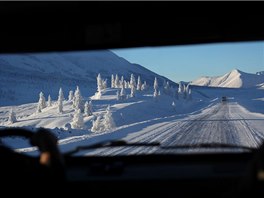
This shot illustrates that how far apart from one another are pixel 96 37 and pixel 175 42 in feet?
1.89

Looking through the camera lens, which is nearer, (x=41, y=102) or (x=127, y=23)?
(x=127, y=23)

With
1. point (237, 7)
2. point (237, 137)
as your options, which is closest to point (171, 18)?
point (237, 7)

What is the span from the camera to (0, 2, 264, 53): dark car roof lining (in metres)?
3.03

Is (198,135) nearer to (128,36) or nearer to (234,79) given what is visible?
(234,79)

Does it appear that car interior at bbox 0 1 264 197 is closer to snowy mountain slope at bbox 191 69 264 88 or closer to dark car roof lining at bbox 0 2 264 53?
dark car roof lining at bbox 0 2 264 53

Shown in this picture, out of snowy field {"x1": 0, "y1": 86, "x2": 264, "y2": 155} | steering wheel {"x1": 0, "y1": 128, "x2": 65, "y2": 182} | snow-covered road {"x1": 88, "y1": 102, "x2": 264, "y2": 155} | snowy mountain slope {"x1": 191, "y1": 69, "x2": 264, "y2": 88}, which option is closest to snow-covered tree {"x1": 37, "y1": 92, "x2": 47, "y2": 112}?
snowy field {"x1": 0, "y1": 86, "x2": 264, "y2": 155}

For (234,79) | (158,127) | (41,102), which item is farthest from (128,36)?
(41,102)

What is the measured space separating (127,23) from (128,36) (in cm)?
9

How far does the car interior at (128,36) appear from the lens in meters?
3.00

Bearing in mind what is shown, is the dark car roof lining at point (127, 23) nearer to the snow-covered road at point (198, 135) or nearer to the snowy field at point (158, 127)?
the snowy field at point (158, 127)

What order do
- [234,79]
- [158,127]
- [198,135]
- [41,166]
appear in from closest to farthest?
1. [41,166]
2. [198,135]
3. [158,127]
4. [234,79]

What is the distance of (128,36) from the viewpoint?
3275 millimetres

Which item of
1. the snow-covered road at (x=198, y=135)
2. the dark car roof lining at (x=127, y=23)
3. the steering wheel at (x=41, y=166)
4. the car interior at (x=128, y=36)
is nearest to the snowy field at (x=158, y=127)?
the snow-covered road at (x=198, y=135)

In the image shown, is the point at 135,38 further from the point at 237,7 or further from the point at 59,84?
the point at 59,84
